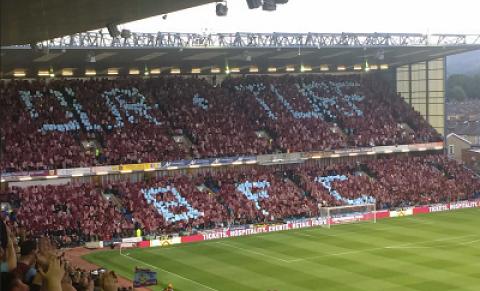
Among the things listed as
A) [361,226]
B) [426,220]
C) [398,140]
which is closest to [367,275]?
[361,226]

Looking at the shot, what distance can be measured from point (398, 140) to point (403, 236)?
1768 centimetres

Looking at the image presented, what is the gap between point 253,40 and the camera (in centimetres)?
4200

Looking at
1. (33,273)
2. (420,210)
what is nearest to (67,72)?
(420,210)

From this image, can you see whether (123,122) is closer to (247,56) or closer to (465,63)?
(247,56)

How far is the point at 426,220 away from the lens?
42656 mm

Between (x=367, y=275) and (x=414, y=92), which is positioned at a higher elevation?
(x=414, y=92)

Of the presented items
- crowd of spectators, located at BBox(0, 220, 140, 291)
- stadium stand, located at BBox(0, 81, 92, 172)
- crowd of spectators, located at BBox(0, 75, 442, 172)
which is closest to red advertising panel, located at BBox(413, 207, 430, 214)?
crowd of spectators, located at BBox(0, 75, 442, 172)

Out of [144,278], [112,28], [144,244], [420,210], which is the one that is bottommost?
[420,210]

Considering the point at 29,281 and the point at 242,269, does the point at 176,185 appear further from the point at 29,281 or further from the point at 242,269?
the point at 29,281

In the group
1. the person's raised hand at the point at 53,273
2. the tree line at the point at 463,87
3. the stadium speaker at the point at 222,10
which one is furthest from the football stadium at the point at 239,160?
the tree line at the point at 463,87

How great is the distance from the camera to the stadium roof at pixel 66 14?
1545 cm

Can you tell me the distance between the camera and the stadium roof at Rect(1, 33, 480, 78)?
36344 millimetres

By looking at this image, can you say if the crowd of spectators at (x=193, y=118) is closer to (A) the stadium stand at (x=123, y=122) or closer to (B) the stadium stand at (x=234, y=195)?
(A) the stadium stand at (x=123, y=122)

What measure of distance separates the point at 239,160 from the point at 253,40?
28.1 ft
